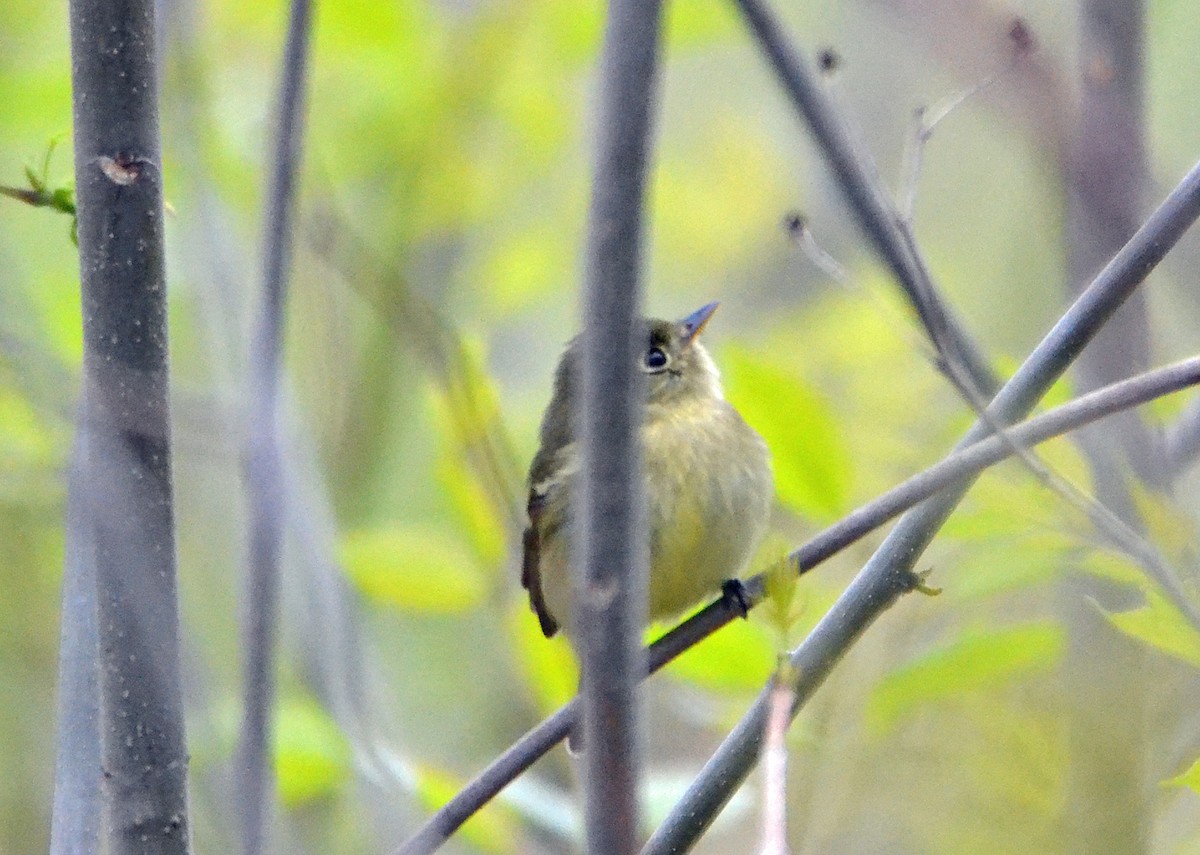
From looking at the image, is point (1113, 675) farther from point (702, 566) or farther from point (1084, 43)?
point (702, 566)

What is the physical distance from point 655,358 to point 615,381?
269 centimetres

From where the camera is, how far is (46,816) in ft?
13.4

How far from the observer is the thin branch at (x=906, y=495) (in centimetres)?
155

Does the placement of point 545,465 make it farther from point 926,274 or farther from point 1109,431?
point 926,274

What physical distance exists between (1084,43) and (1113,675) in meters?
0.94

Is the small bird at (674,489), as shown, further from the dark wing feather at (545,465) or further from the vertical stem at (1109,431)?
the vertical stem at (1109,431)

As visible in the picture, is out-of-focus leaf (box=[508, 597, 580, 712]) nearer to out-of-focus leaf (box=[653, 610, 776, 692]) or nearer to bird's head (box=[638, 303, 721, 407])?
out-of-focus leaf (box=[653, 610, 776, 692])

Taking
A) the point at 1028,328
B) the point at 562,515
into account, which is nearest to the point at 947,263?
the point at 1028,328

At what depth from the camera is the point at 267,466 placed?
6.27 feet

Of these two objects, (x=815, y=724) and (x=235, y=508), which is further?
(x=235, y=508)

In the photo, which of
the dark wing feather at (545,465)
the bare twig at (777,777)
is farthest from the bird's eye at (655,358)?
the bare twig at (777,777)

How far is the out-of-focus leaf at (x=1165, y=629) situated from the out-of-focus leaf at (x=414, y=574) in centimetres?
190

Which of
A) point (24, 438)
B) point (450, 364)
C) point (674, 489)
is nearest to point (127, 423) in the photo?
point (450, 364)

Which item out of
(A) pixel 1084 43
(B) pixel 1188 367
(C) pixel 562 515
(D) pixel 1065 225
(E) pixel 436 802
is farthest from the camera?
(C) pixel 562 515
